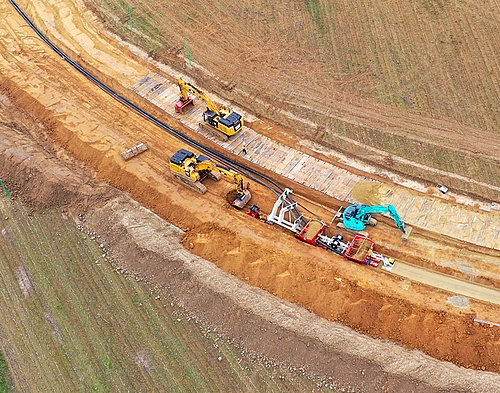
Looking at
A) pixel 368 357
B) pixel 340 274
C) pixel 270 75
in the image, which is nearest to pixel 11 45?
pixel 270 75

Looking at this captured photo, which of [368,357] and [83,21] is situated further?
[83,21]

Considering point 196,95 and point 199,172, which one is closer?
point 199,172

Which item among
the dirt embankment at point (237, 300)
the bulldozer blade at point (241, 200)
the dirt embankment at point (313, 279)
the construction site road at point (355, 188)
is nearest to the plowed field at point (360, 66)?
the construction site road at point (355, 188)

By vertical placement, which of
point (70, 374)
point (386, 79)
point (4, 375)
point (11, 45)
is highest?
point (386, 79)

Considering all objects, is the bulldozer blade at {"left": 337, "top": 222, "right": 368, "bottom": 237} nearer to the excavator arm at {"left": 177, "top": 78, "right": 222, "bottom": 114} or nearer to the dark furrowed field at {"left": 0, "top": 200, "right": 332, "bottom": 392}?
the dark furrowed field at {"left": 0, "top": 200, "right": 332, "bottom": 392}

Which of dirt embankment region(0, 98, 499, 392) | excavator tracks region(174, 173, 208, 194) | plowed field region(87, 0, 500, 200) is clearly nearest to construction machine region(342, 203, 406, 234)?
dirt embankment region(0, 98, 499, 392)

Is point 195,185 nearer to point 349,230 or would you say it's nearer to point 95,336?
point 349,230

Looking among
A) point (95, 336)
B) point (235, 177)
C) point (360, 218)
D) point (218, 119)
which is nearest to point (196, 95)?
point (218, 119)

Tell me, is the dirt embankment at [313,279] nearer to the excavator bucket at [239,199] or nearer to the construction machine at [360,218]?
the excavator bucket at [239,199]

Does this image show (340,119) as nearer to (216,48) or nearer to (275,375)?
(216,48)
